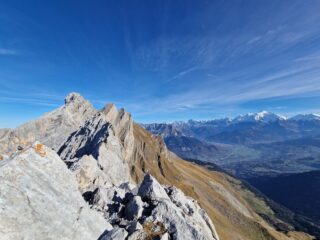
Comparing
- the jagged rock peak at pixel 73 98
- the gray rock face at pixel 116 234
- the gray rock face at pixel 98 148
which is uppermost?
the jagged rock peak at pixel 73 98

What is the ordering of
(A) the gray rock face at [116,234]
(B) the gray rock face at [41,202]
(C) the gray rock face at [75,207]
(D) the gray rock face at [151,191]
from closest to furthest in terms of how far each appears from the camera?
(B) the gray rock face at [41,202]
(C) the gray rock face at [75,207]
(A) the gray rock face at [116,234]
(D) the gray rock face at [151,191]

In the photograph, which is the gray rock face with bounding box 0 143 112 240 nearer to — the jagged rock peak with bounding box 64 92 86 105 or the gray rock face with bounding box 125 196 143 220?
the gray rock face with bounding box 125 196 143 220

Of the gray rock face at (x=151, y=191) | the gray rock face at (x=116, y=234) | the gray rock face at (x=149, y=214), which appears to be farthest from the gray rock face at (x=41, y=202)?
the gray rock face at (x=151, y=191)

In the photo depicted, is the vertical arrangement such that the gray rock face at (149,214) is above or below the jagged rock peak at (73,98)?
below

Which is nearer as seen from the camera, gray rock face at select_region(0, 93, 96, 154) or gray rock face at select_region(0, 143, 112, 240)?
gray rock face at select_region(0, 143, 112, 240)

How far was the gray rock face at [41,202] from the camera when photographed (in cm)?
1625

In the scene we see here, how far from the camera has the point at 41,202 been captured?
18.2m

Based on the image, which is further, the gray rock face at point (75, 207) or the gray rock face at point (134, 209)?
the gray rock face at point (134, 209)

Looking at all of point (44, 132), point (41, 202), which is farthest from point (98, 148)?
point (41, 202)

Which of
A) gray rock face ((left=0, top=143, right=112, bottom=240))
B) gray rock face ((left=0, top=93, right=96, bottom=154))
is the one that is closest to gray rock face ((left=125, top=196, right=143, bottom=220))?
gray rock face ((left=0, top=143, right=112, bottom=240))

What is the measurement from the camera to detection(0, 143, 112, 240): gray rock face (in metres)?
16.2

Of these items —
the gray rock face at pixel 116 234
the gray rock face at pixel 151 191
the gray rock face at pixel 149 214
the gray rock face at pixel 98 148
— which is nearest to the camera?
the gray rock face at pixel 116 234

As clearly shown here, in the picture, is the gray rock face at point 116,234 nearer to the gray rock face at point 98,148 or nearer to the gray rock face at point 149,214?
the gray rock face at point 149,214

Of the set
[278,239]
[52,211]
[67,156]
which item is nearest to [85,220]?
[52,211]
